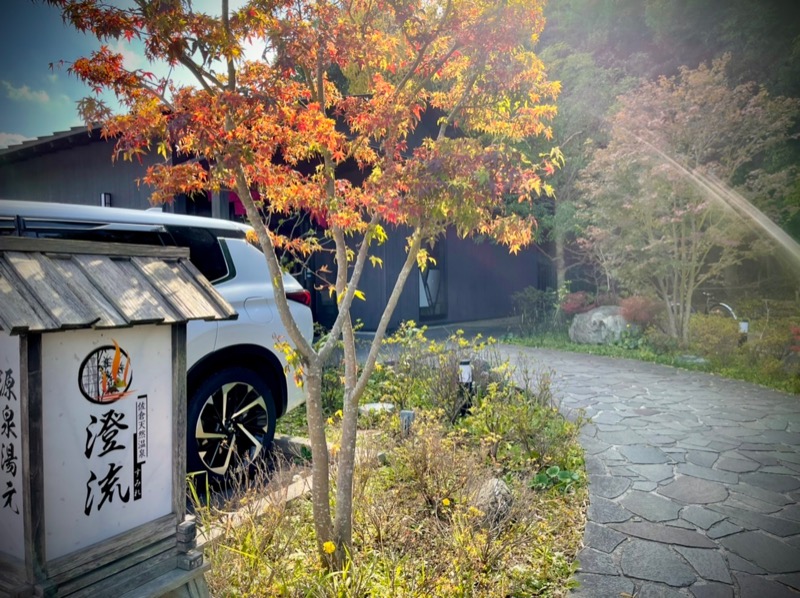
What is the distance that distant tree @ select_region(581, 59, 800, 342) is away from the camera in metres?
9.48

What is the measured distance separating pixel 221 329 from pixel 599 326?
30.3 feet

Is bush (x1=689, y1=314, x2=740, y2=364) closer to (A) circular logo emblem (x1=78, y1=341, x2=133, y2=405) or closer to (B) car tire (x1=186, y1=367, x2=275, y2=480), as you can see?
(B) car tire (x1=186, y1=367, x2=275, y2=480)

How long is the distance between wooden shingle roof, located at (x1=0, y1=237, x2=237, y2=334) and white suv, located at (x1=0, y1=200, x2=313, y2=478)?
1.33 meters

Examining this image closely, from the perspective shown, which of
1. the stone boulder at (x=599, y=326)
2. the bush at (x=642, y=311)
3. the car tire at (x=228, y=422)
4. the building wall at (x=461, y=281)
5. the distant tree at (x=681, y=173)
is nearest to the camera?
the car tire at (x=228, y=422)

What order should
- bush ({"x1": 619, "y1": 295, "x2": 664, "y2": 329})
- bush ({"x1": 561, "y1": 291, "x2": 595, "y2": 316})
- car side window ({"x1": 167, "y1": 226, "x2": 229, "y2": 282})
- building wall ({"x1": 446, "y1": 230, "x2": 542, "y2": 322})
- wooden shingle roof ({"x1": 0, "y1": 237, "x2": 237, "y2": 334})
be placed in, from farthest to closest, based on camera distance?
building wall ({"x1": 446, "y1": 230, "x2": 542, "y2": 322}) < bush ({"x1": 561, "y1": 291, "x2": 595, "y2": 316}) < bush ({"x1": 619, "y1": 295, "x2": 664, "y2": 329}) < car side window ({"x1": 167, "y1": 226, "x2": 229, "y2": 282}) < wooden shingle roof ({"x1": 0, "y1": 237, "x2": 237, "y2": 334})

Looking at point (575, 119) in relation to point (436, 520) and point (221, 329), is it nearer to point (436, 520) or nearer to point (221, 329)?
point (221, 329)

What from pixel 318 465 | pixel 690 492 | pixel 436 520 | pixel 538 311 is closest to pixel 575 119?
pixel 538 311

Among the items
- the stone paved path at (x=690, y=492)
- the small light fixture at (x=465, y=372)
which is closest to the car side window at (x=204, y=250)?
the small light fixture at (x=465, y=372)

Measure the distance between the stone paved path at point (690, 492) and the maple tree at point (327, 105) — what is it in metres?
1.75

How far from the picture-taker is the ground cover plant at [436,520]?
2.54 m

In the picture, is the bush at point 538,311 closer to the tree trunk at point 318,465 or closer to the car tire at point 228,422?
the car tire at point 228,422

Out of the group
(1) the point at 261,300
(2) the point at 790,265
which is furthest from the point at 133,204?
(2) the point at 790,265

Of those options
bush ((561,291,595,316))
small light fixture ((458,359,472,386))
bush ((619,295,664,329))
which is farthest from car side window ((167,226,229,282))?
bush ((561,291,595,316))

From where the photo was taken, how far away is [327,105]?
341 cm
